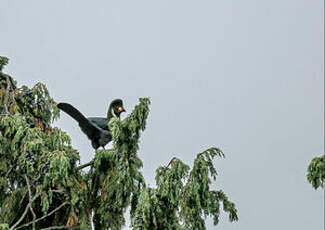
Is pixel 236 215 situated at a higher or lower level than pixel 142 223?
higher

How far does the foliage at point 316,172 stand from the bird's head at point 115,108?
10.3ft

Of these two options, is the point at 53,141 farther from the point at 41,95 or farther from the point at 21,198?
the point at 41,95

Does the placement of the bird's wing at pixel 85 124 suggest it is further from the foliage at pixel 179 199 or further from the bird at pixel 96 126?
the foliage at pixel 179 199

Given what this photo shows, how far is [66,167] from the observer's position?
567 cm

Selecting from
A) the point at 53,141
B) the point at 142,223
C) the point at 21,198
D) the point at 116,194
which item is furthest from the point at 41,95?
the point at 142,223

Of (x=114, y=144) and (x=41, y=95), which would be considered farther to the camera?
(x=41, y=95)

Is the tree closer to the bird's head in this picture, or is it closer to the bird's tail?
the bird's tail

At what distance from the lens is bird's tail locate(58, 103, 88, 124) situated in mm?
6387

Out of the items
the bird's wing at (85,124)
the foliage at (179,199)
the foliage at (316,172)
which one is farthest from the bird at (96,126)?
the foliage at (316,172)

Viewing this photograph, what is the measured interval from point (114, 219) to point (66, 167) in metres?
0.77

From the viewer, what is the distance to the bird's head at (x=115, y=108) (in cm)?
687

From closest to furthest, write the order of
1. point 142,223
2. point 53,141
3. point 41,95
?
point 142,223, point 53,141, point 41,95

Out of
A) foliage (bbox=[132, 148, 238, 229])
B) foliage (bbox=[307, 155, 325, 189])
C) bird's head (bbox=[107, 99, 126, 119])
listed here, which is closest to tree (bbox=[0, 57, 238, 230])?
foliage (bbox=[132, 148, 238, 229])

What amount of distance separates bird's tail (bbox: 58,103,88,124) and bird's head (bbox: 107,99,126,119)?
393mm
